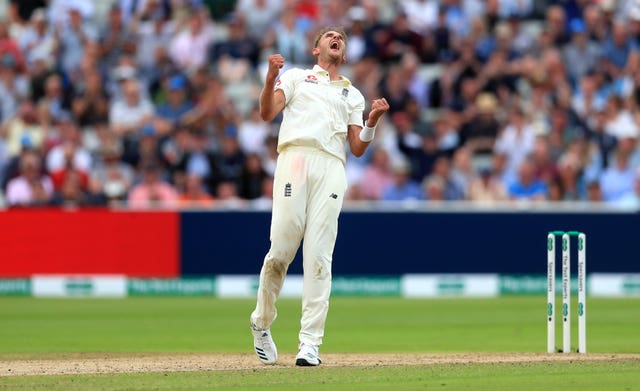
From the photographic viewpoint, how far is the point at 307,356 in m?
9.05

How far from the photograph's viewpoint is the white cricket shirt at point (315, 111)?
29.8ft

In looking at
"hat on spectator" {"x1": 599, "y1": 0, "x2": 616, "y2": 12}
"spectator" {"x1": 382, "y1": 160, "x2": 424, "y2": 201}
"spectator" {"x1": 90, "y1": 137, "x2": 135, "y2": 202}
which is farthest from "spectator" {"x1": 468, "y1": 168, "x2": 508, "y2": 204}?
"spectator" {"x1": 90, "y1": 137, "x2": 135, "y2": 202}

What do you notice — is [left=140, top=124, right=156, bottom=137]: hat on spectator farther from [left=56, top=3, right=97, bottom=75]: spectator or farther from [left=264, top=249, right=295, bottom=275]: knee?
[left=264, top=249, right=295, bottom=275]: knee

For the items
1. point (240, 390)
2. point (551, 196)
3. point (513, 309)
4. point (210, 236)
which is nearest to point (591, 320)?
point (513, 309)

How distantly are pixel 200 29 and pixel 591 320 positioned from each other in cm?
836

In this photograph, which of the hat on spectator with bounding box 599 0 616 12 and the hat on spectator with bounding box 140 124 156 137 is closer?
the hat on spectator with bounding box 140 124 156 137

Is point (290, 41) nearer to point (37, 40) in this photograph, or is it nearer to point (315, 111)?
point (37, 40)

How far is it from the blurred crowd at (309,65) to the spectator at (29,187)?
2 centimetres

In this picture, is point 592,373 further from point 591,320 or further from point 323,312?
point 591,320

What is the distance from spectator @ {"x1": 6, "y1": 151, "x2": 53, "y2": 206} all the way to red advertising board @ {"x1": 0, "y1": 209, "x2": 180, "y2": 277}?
0.29 metres

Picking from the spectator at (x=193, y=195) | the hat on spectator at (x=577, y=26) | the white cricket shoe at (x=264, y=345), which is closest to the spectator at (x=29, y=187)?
the spectator at (x=193, y=195)

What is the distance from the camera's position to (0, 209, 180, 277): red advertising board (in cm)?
1758

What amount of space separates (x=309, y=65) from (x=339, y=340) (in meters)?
8.74

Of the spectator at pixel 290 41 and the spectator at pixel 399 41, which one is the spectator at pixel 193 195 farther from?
the spectator at pixel 399 41
